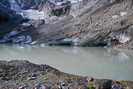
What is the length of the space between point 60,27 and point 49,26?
115 inches

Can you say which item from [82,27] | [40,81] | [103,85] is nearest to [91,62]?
[40,81]

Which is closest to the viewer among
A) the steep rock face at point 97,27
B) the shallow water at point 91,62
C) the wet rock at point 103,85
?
the wet rock at point 103,85

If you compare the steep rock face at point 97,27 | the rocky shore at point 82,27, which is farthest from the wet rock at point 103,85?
the steep rock face at point 97,27

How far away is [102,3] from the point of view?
3522cm

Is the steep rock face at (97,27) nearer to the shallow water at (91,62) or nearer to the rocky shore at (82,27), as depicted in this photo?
the rocky shore at (82,27)

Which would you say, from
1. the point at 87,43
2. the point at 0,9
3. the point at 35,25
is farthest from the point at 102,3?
the point at 0,9

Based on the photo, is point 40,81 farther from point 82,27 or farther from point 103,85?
point 82,27

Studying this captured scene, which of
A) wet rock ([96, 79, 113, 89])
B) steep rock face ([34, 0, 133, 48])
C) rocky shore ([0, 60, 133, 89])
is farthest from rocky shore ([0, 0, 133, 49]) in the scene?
wet rock ([96, 79, 113, 89])

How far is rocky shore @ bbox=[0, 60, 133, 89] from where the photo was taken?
6672mm

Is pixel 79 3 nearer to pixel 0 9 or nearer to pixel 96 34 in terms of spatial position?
pixel 96 34

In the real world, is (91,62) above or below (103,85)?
below

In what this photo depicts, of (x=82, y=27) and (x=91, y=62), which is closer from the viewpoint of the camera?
(x=91, y=62)

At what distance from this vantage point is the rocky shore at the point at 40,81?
6672mm

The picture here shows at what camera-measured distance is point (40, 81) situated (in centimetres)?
743
